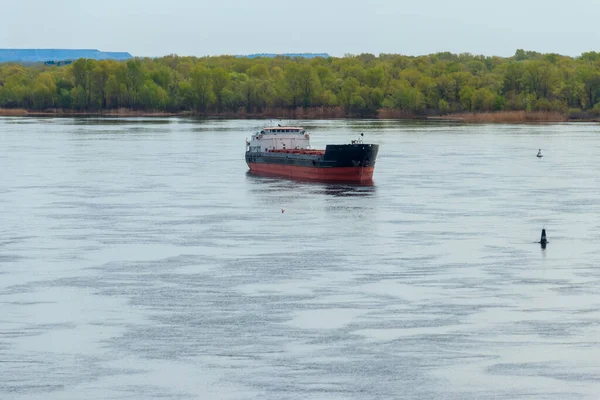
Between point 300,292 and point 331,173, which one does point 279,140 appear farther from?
point 300,292

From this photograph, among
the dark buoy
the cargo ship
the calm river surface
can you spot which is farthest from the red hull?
the dark buoy

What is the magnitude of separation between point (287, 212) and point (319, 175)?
22.4 m

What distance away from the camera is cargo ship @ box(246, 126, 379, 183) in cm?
8050

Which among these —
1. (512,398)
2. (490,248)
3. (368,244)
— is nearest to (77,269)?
(368,244)

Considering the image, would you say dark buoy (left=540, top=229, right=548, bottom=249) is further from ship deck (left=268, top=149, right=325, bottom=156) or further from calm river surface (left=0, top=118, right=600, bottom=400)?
ship deck (left=268, top=149, right=325, bottom=156)

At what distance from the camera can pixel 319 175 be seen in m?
82.5

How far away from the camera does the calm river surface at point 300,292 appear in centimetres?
2641

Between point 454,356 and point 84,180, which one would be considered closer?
point 454,356

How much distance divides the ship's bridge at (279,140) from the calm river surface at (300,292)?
19196 millimetres

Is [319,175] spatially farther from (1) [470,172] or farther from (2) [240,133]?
(2) [240,133]

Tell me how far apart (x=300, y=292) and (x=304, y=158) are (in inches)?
1942

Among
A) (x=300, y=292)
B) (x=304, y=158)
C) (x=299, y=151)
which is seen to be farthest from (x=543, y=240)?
(x=299, y=151)

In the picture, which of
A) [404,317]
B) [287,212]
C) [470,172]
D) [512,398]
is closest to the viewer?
[512,398]

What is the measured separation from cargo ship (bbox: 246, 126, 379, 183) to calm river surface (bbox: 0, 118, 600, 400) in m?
4.83
